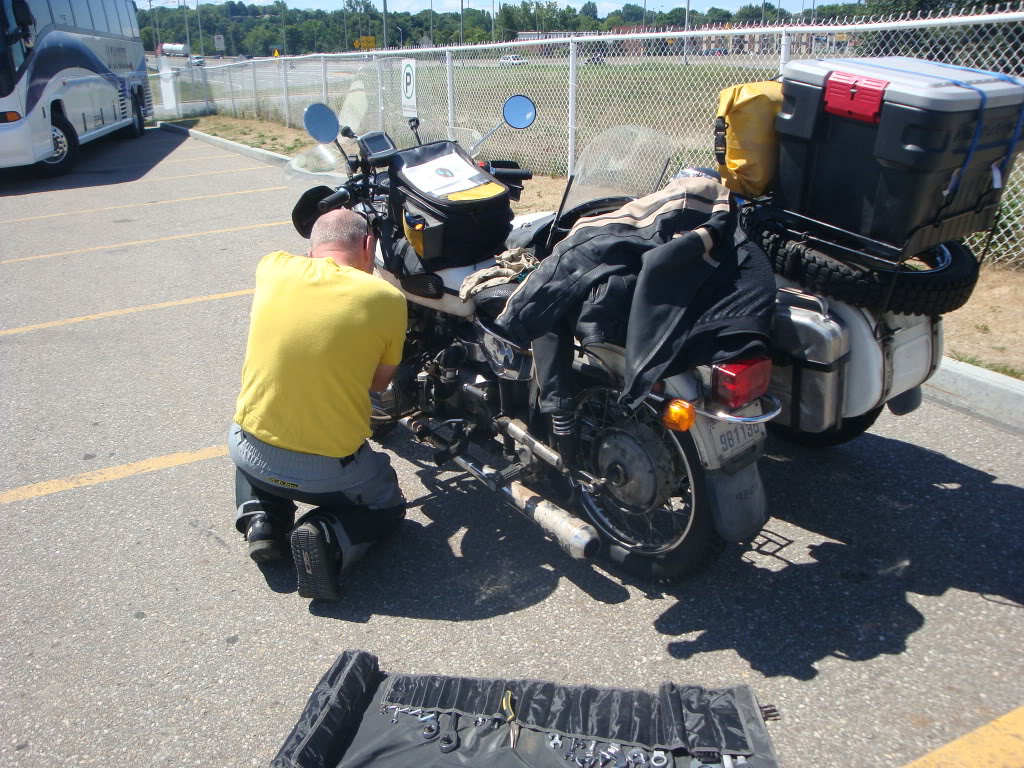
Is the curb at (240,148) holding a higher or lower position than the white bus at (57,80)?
lower

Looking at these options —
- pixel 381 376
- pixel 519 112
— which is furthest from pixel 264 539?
pixel 519 112

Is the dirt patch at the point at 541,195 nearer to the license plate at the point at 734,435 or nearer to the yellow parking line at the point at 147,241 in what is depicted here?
the yellow parking line at the point at 147,241

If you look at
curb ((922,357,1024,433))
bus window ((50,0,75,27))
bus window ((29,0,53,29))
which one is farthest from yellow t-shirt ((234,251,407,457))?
bus window ((50,0,75,27))

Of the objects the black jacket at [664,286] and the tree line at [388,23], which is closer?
the black jacket at [664,286]

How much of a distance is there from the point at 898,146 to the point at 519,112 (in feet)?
6.22

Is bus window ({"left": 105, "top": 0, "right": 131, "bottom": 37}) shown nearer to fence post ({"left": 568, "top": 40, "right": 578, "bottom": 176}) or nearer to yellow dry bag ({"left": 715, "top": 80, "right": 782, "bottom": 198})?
fence post ({"left": 568, "top": 40, "right": 578, "bottom": 176})

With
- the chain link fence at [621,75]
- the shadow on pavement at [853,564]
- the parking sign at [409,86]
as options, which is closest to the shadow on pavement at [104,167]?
the chain link fence at [621,75]

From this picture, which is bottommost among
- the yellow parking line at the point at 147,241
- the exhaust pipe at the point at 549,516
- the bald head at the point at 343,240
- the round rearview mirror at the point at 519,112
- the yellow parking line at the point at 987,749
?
the yellow parking line at the point at 147,241

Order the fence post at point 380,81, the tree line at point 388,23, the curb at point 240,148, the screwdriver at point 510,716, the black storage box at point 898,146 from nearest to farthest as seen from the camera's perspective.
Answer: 1. the screwdriver at point 510,716
2. the black storage box at point 898,146
3. the fence post at point 380,81
4. the curb at point 240,148
5. the tree line at point 388,23

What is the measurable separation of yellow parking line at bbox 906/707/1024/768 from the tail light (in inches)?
45.7

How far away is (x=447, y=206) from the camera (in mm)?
3490

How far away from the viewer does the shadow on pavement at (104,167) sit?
1355 cm

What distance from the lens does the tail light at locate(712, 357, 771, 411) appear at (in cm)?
261

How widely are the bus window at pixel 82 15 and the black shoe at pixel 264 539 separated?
54.0ft
